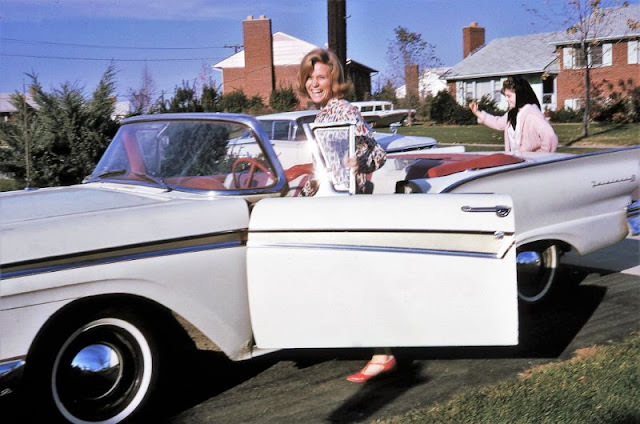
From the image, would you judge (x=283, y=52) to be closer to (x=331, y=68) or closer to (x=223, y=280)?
(x=331, y=68)

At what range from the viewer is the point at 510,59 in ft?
146

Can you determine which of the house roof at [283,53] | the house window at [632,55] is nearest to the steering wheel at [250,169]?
the house window at [632,55]

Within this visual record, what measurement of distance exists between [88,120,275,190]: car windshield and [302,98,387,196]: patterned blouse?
1.21 feet

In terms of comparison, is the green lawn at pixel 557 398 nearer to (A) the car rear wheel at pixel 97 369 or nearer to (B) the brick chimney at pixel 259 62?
(A) the car rear wheel at pixel 97 369

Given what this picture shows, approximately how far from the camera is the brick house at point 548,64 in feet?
111

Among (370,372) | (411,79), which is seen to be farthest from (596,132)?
(370,372)

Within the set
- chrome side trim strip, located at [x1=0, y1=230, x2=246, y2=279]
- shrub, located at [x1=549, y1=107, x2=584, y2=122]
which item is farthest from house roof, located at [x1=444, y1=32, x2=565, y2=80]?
chrome side trim strip, located at [x1=0, y1=230, x2=246, y2=279]

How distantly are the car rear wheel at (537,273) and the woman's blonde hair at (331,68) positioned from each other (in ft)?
5.93

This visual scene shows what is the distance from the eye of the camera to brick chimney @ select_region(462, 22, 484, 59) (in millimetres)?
49844

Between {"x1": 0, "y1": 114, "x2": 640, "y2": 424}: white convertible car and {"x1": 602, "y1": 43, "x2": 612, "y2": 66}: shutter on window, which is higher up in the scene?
{"x1": 602, "y1": 43, "x2": 612, "y2": 66}: shutter on window

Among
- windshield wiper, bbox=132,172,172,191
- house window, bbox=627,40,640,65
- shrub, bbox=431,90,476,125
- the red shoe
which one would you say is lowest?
the red shoe

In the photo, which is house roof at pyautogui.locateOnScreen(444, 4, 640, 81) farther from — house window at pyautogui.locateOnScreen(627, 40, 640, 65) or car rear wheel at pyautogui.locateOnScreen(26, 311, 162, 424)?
car rear wheel at pyautogui.locateOnScreen(26, 311, 162, 424)

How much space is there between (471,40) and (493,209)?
161ft

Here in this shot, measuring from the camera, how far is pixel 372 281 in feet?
11.4
